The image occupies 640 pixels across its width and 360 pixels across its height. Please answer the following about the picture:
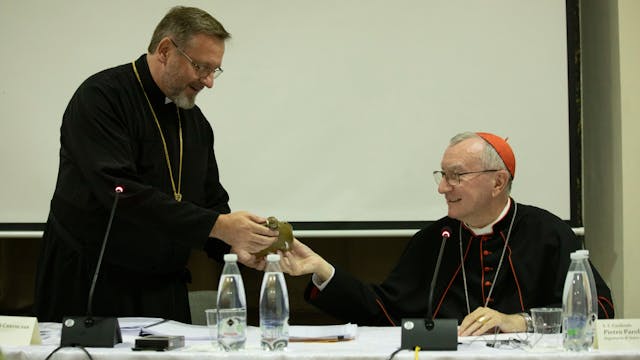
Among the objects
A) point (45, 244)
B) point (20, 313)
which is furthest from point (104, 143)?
point (20, 313)

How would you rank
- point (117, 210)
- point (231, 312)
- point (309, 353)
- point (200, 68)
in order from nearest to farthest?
point (309, 353) → point (231, 312) → point (117, 210) → point (200, 68)

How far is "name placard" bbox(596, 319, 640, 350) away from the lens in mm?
2510

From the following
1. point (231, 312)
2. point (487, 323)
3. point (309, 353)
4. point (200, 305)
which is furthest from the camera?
point (200, 305)

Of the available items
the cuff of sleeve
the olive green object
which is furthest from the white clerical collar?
the olive green object

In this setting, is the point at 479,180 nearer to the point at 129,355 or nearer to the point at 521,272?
the point at 521,272

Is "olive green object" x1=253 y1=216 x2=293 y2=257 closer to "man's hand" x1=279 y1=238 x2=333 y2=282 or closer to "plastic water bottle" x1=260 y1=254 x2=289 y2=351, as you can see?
"man's hand" x1=279 y1=238 x2=333 y2=282

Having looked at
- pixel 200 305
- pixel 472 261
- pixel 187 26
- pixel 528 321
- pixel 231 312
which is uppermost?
pixel 187 26

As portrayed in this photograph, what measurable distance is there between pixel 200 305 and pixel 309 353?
172 centimetres

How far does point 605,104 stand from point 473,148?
1.75 m

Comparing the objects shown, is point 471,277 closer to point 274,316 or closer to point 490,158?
point 490,158

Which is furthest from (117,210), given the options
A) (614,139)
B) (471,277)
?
(614,139)

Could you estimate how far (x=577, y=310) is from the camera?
2.61m

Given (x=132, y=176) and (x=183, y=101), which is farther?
(x=183, y=101)

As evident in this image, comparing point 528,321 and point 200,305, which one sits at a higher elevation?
point 528,321
